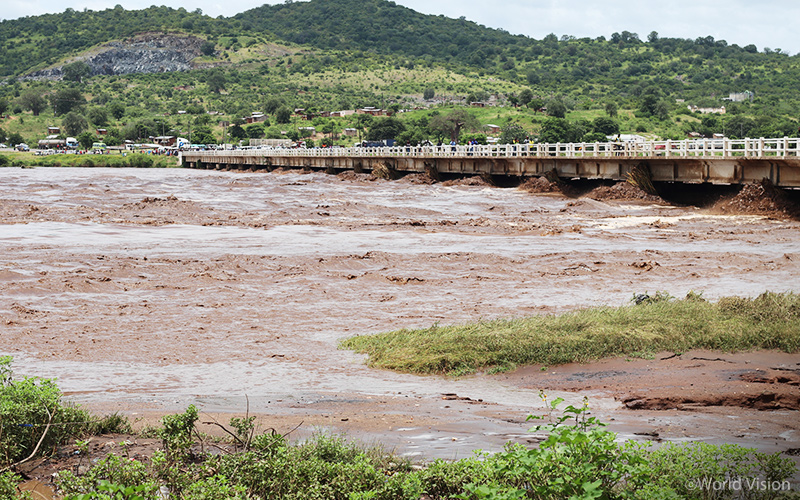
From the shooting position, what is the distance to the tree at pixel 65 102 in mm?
190750

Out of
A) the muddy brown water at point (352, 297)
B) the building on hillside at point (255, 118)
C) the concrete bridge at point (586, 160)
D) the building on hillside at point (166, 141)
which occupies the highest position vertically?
the building on hillside at point (255, 118)

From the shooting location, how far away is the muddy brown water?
920cm

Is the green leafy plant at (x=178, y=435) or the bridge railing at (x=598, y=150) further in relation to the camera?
the bridge railing at (x=598, y=150)

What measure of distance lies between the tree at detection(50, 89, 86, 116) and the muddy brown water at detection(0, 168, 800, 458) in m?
167

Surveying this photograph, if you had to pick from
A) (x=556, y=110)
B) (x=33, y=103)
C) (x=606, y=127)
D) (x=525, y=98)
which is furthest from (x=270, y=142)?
(x=33, y=103)

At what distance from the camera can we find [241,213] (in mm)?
38188

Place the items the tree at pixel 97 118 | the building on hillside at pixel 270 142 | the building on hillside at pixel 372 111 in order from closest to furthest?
the building on hillside at pixel 270 142 < the building on hillside at pixel 372 111 < the tree at pixel 97 118

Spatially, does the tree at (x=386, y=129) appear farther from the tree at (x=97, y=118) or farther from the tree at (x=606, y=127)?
the tree at (x=97, y=118)

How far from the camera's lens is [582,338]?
12.0 m

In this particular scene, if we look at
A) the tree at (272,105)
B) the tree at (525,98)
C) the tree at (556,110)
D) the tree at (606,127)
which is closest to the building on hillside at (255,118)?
the tree at (272,105)

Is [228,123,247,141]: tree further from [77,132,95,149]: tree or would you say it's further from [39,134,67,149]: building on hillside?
[39,134,67,149]: building on hillside

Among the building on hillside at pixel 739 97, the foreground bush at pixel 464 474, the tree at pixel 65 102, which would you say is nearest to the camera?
the foreground bush at pixel 464 474

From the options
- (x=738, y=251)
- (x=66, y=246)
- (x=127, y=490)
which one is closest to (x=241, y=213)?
(x=66, y=246)

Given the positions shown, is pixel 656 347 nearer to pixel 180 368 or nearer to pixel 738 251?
pixel 180 368
